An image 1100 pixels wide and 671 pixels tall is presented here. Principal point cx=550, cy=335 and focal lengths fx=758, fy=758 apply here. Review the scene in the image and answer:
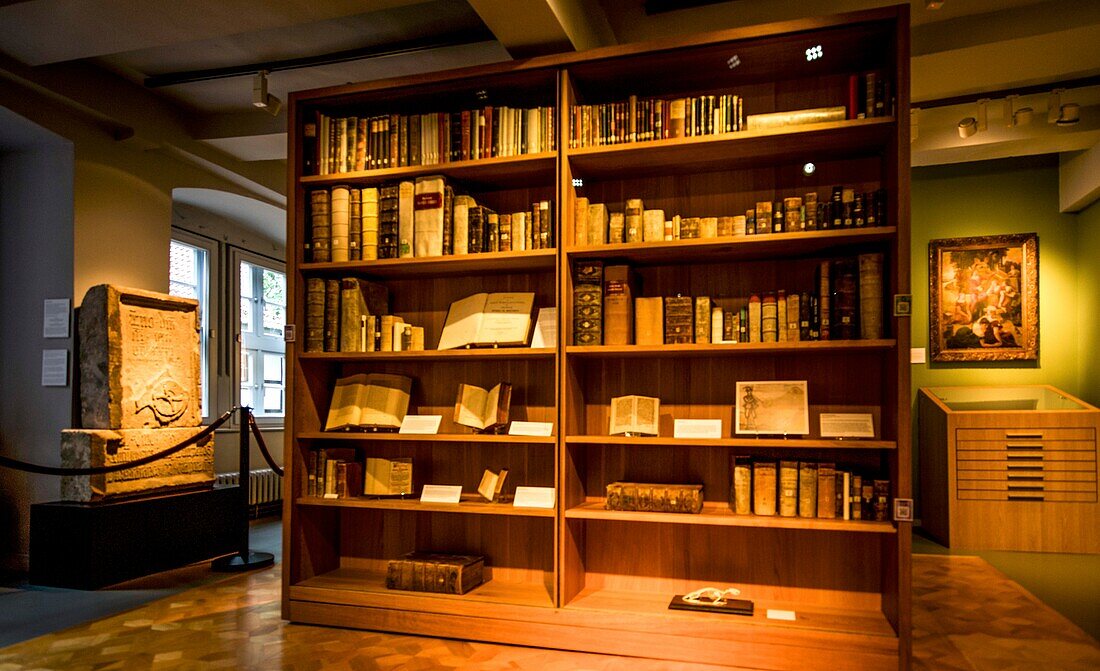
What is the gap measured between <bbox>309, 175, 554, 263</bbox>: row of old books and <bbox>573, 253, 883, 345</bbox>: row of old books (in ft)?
1.05

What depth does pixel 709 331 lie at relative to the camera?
323cm

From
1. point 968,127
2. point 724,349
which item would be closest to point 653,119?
point 724,349

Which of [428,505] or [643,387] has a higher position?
[643,387]

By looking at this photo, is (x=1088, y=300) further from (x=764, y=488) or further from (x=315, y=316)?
(x=315, y=316)

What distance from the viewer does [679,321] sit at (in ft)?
10.6

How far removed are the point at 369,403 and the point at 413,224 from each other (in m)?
0.89

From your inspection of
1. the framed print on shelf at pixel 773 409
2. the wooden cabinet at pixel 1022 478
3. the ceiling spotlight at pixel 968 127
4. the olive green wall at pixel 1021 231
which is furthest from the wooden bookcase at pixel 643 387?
the olive green wall at pixel 1021 231

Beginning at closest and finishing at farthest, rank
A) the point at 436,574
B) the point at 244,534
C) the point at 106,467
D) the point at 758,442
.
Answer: the point at 758,442 → the point at 436,574 → the point at 106,467 → the point at 244,534

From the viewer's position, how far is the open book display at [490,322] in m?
3.48

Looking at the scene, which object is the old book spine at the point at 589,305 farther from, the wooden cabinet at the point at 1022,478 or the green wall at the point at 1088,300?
the green wall at the point at 1088,300

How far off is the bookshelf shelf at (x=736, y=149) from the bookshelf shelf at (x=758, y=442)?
3.94ft

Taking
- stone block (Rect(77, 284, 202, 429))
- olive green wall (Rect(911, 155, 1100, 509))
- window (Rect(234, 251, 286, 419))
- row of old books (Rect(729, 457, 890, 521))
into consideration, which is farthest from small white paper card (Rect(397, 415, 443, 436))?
olive green wall (Rect(911, 155, 1100, 509))

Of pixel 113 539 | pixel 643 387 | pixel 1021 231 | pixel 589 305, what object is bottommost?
pixel 113 539

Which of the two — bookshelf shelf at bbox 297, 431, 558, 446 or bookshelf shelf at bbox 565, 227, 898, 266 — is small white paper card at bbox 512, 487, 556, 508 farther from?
bookshelf shelf at bbox 565, 227, 898, 266
